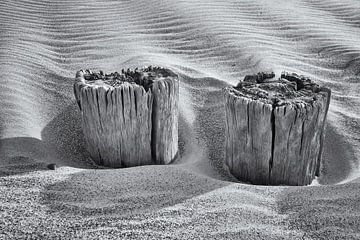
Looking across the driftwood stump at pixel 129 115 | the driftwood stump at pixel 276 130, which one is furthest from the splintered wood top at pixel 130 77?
the driftwood stump at pixel 276 130

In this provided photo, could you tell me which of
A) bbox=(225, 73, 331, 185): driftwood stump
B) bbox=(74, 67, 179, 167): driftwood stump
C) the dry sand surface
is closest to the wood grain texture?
bbox=(74, 67, 179, 167): driftwood stump

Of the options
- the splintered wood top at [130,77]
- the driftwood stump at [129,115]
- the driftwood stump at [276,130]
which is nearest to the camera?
the driftwood stump at [276,130]

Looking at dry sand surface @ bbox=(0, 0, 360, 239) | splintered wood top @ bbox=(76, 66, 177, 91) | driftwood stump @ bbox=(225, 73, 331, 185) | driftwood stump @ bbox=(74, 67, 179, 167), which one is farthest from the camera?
splintered wood top @ bbox=(76, 66, 177, 91)

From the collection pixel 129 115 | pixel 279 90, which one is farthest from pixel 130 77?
pixel 279 90

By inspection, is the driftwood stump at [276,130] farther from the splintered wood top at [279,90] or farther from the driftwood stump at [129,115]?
the driftwood stump at [129,115]

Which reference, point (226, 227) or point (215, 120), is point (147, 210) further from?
point (215, 120)

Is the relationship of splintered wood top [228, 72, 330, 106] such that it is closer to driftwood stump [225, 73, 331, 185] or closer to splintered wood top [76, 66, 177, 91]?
driftwood stump [225, 73, 331, 185]

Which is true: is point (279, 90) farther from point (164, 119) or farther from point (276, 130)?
point (164, 119)
